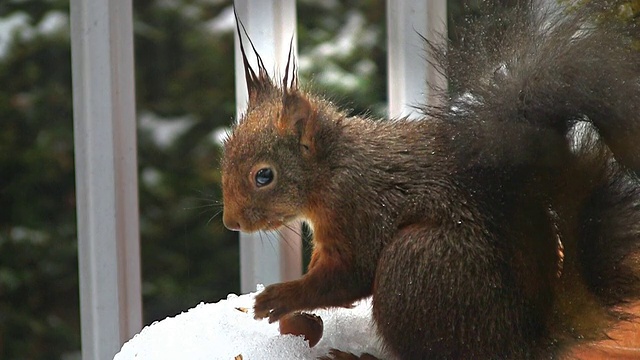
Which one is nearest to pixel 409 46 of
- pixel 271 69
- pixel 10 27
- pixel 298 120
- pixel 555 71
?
pixel 271 69

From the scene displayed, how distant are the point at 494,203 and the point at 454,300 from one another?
0.39 feet

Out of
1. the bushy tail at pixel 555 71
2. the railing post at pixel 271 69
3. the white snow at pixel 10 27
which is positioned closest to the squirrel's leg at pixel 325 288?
the bushy tail at pixel 555 71

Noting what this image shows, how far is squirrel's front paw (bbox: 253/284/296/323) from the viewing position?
93 cm

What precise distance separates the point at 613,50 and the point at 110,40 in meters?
1.16

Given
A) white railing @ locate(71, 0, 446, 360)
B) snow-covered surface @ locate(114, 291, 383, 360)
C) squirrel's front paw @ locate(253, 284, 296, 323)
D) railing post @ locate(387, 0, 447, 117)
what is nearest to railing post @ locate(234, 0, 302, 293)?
white railing @ locate(71, 0, 446, 360)

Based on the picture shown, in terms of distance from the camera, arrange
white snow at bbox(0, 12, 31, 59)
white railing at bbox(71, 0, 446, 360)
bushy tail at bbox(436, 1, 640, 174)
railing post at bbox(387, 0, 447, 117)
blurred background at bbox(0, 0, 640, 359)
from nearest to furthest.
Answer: bushy tail at bbox(436, 1, 640, 174) → railing post at bbox(387, 0, 447, 117) → white railing at bbox(71, 0, 446, 360) → blurred background at bbox(0, 0, 640, 359) → white snow at bbox(0, 12, 31, 59)

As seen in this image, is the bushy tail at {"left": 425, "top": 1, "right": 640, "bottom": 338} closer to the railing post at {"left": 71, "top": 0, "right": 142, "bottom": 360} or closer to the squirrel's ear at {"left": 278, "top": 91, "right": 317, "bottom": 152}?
the squirrel's ear at {"left": 278, "top": 91, "right": 317, "bottom": 152}

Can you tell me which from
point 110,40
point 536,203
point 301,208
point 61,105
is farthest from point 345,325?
point 61,105

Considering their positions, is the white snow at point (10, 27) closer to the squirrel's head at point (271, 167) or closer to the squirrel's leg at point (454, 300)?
the squirrel's head at point (271, 167)

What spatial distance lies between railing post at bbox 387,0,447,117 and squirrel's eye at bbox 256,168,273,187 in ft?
1.85

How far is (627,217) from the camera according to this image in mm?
859

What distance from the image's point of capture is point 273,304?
3.07ft

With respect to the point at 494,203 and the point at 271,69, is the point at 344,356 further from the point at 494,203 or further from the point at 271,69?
the point at 271,69

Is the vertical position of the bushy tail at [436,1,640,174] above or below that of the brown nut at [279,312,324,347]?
above
